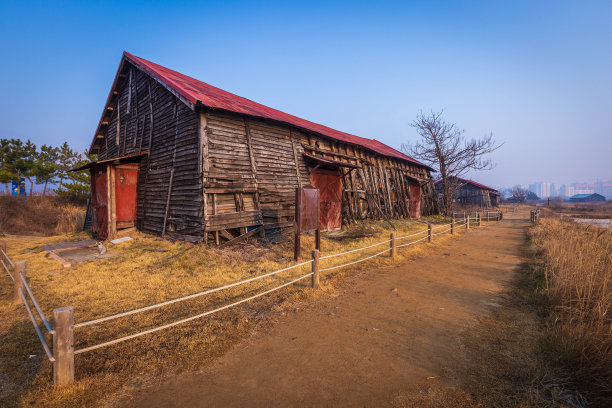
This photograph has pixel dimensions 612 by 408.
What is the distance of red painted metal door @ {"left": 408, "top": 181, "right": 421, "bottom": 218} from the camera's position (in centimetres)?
2061

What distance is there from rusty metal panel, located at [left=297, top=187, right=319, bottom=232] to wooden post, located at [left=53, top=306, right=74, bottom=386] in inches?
205

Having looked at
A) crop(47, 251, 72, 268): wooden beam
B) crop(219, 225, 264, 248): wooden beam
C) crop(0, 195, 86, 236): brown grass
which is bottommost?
crop(47, 251, 72, 268): wooden beam

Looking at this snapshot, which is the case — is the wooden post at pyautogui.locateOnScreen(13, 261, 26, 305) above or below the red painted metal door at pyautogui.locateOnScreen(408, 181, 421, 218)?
below

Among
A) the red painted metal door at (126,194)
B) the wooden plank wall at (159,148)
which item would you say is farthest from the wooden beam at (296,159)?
the red painted metal door at (126,194)

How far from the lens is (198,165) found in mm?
8828

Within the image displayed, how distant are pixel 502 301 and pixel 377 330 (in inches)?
121

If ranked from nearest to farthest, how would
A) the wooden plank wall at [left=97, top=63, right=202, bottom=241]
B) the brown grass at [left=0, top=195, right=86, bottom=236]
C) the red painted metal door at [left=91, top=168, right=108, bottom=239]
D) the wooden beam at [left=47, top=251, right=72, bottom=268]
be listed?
the wooden beam at [left=47, top=251, right=72, bottom=268], the wooden plank wall at [left=97, top=63, right=202, bottom=241], the red painted metal door at [left=91, top=168, right=108, bottom=239], the brown grass at [left=0, top=195, right=86, bottom=236]

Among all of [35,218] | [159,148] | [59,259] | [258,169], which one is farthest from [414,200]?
[35,218]

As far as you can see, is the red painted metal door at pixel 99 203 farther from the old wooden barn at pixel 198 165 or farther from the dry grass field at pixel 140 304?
the dry grass field at pixel 140 304

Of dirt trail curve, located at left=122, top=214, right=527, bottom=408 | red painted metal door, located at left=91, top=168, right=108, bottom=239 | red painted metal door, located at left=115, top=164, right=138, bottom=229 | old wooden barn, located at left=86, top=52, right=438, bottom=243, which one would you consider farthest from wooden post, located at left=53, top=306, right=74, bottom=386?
red painted metal door, located at left=115, top=164, right=138, bottom=229

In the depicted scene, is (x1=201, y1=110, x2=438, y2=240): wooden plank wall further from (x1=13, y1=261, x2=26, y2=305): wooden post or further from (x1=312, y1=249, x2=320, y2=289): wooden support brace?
(x1=312, y1=249, x2=320, y2=289): wooden support brace

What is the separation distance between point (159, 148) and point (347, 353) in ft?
35.8

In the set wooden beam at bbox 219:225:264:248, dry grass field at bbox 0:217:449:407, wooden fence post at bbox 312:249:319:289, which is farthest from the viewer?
wooden beam at bbox 219:225:264:248

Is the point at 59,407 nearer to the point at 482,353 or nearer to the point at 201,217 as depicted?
the point at 482,353
